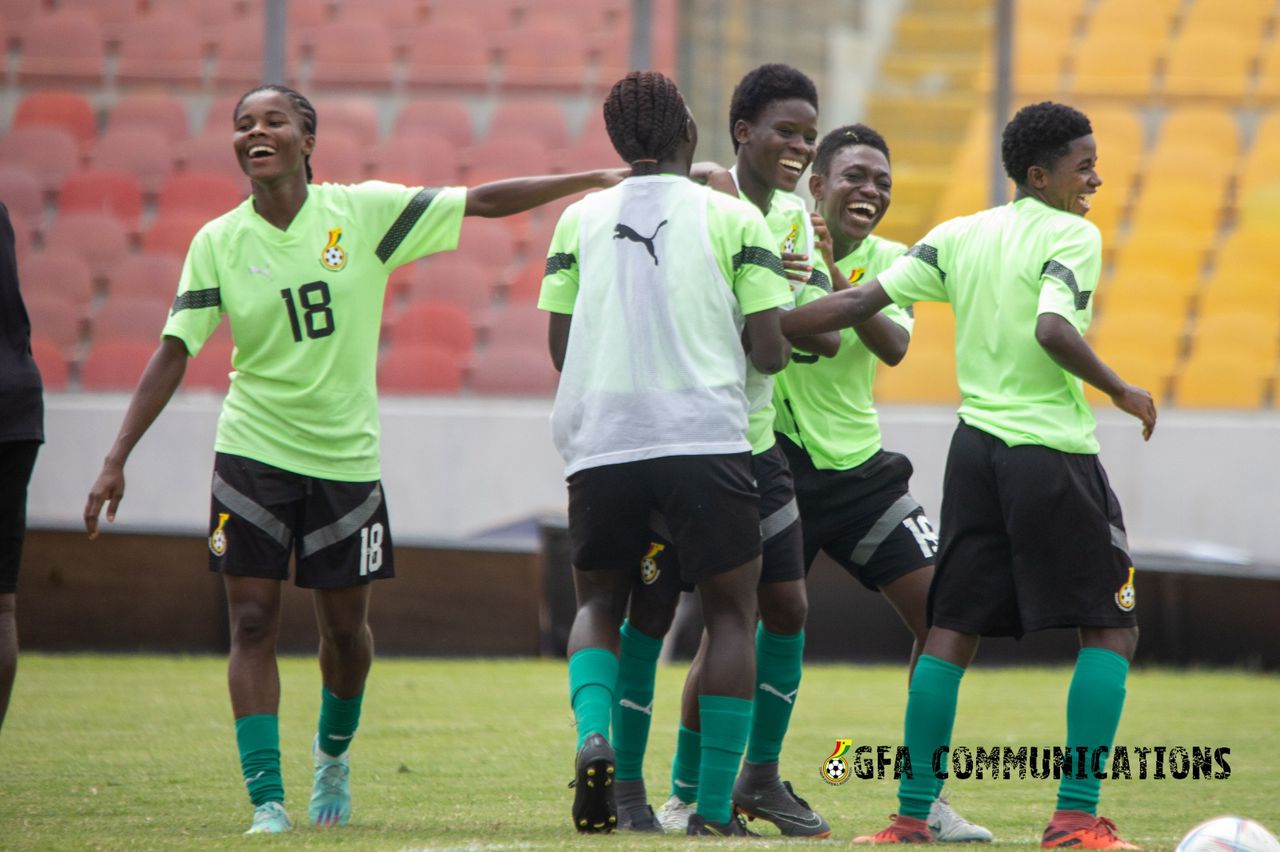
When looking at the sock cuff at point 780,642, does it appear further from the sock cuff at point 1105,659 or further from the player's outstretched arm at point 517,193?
the player's outstretched arm at point 517,193

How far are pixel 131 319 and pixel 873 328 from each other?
30.3 feet

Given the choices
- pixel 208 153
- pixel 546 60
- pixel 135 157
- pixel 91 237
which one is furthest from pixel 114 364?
pixel 546 60

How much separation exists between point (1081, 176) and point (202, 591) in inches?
272

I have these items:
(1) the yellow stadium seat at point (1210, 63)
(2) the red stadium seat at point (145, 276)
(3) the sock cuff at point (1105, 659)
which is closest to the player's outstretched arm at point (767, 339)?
(3) the sock cuff at point (1105, 659)

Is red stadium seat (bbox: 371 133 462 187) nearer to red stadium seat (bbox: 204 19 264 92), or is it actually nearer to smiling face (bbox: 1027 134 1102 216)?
red stadium seat (bbox: 204 19 264 92)

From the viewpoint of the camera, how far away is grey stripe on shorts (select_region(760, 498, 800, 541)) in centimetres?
456

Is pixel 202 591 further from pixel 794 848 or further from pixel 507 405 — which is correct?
pixel 794 848

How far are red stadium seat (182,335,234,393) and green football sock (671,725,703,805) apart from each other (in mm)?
8361

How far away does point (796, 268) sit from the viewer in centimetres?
442

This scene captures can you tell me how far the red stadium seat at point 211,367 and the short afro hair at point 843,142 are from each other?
808cm

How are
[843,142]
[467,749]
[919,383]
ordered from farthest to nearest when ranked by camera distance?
[919,383], [467,749], [843,142]

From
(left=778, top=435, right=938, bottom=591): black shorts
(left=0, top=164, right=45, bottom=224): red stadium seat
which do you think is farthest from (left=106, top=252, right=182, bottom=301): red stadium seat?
(left=778, top=435, right=938, bottom=591): black shorts

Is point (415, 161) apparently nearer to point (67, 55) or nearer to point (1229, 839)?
point (67, 55)

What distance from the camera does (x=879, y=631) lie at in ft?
32.3
